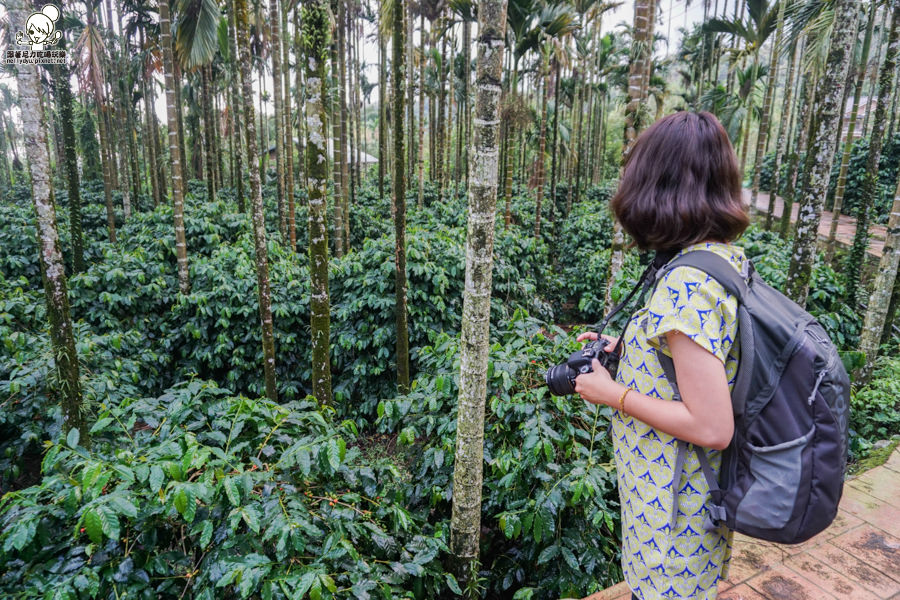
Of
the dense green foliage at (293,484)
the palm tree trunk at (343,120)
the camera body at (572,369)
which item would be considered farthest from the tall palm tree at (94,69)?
the camera body at (572,369)

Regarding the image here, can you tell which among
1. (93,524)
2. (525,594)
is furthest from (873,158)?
(93,524)

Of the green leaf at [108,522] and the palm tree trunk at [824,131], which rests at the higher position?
the palm tree trunk at [824,131]

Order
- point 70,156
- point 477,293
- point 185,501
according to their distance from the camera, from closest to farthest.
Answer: point 185,501
point 477,293
point 70,156

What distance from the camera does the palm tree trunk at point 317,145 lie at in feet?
11.3

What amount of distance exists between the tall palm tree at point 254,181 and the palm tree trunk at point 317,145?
1142 millimetres

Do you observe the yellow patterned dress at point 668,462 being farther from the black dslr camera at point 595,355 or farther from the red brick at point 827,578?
the red brick at point 827,578

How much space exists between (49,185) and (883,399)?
6972mm

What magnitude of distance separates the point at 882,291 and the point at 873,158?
351 centimetres

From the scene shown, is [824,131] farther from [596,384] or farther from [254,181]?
[254,181]

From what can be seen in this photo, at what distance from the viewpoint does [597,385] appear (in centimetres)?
138

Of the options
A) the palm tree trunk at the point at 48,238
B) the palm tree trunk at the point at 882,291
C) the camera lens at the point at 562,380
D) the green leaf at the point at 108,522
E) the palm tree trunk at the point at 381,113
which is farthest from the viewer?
the palm tree trunk at the point at 381,113

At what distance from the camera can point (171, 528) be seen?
212 cm

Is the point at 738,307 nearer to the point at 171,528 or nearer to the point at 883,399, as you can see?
the point at 171,528

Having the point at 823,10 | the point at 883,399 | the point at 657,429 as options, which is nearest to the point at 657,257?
the point at 657,429
